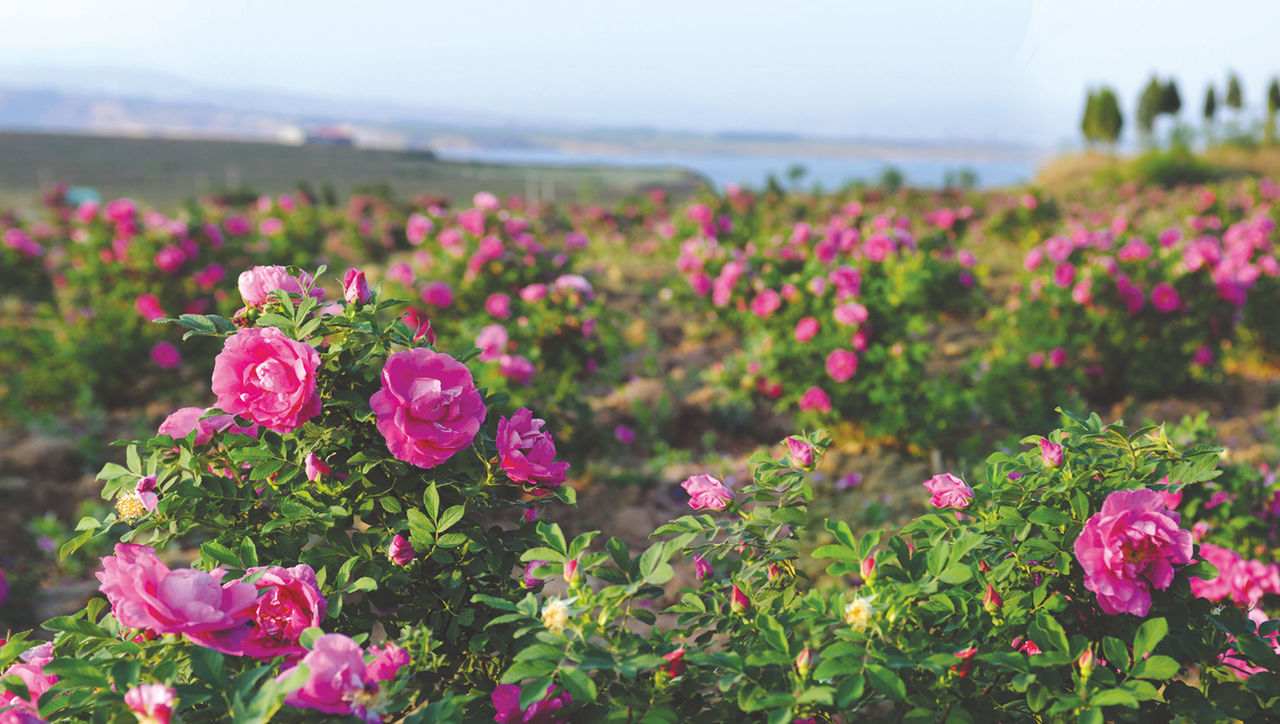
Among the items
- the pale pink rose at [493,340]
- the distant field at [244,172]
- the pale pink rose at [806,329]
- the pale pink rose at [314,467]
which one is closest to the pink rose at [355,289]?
the pale pink rose at [314,467]

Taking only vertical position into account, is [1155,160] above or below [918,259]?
above

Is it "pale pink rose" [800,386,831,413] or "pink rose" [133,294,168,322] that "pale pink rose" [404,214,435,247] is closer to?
"pink rose" [133,294,168,322]

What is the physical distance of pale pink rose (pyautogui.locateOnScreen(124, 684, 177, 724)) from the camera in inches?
36.1

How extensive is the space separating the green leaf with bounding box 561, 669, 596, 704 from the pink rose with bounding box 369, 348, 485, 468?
1.37 feet

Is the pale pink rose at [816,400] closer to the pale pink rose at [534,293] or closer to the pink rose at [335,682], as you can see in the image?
the pale pink rose at [534,293]

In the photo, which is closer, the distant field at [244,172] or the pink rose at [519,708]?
the pink rose at [519,708]

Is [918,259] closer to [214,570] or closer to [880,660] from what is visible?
[880,660]

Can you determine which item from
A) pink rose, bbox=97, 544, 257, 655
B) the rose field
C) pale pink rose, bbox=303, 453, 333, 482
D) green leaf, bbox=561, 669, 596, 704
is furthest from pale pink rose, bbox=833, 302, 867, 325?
pink rose, bbox=97, 544, 257, 655

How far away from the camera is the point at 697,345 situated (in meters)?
6.39

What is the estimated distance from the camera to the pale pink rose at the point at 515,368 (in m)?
3.36

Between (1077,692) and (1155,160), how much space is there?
29496 millimetres

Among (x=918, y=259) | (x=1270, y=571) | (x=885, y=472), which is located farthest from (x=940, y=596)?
(x=918, y=259)

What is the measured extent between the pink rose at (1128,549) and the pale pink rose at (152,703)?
4.12ft

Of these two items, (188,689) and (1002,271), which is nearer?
(188,689)
